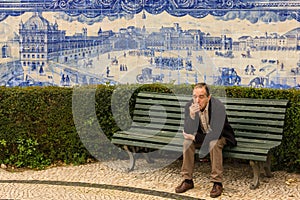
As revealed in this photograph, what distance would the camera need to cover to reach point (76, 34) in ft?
31.4

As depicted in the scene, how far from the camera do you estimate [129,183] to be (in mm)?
7406

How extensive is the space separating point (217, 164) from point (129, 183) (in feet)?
3.40

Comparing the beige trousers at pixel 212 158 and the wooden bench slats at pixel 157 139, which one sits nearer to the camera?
the beige trousers at pixel 212 158

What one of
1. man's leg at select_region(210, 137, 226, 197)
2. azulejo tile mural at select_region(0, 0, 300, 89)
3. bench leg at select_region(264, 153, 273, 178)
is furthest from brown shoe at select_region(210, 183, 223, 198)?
azulejo tile mural at select_region(0, 0, 300, 89)

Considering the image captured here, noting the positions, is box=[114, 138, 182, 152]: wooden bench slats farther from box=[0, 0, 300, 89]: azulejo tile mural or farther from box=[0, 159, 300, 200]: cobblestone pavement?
box=[0, 0, 300, 89]: azulejo tile mural

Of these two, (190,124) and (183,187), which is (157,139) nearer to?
(190,124)

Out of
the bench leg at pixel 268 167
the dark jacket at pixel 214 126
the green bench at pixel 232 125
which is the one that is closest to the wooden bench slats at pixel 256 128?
the green bench at pixel 232 125

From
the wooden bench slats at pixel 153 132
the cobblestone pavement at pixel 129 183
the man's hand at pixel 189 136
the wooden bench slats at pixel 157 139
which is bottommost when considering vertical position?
the cobblestone pavement at pixel 129 183

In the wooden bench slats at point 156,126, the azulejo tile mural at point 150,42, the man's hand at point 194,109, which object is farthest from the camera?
the azulejo tile mural at point 150,42

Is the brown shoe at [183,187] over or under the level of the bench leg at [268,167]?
under

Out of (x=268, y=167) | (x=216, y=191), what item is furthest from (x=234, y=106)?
(x=216, y=191)

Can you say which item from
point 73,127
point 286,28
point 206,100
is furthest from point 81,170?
point 286,28

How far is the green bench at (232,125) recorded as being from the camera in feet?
23.5

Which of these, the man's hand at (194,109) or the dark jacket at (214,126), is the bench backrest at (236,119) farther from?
the man's hand at (194,109)
